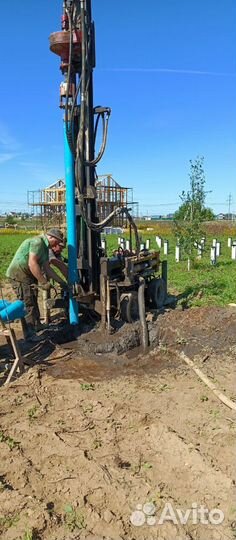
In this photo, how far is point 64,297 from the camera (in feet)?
24.5

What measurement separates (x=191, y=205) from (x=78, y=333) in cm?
1099

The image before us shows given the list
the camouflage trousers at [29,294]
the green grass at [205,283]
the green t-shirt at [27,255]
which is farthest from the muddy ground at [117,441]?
the green grass at [205,283]

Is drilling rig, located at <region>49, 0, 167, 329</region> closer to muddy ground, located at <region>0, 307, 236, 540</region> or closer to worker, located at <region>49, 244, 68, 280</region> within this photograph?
worker, located at <region>49, 244, 68, 280</region>

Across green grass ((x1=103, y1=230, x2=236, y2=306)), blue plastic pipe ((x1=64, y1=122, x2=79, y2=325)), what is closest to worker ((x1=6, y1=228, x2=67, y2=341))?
blue plastic pipe ((x1=64, y1=122, x2=79, y2=325))

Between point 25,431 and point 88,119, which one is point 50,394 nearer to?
point 25,431

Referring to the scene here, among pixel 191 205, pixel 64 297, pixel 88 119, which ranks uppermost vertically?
pixel 88 119

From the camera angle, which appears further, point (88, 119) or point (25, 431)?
point (88, 119)

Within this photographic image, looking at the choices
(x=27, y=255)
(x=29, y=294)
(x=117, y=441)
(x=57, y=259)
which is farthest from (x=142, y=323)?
(x=117, y=441)

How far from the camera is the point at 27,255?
685 centimetres

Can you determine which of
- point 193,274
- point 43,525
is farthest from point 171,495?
point 193,274

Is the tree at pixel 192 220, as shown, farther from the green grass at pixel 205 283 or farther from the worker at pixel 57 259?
the worker at pixel 57 259

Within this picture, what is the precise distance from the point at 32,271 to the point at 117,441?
324 centimetres

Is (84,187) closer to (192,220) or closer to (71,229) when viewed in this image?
(71,229)

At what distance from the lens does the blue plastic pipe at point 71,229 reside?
6973mm
